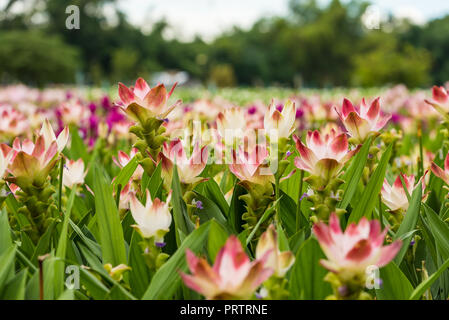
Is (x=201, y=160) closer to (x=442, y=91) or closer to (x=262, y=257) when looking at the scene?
(x=262, y=257)

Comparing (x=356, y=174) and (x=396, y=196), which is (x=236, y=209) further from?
(x=396, y=196)

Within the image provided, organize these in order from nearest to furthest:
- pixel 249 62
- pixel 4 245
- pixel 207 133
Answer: pixel 4 245
pixel 207 133
pixel 249 62

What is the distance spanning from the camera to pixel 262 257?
2.56 feet

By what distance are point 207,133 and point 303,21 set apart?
259 ft

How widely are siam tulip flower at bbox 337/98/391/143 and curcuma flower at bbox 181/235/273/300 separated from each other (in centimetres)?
68

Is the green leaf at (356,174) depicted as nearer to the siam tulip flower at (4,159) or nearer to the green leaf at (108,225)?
the green leaf at (108,225)

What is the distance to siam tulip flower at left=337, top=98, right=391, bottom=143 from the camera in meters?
1.30

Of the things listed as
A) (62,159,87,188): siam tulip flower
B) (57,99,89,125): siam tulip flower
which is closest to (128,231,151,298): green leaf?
(62,159,87,188): siam tulip flower

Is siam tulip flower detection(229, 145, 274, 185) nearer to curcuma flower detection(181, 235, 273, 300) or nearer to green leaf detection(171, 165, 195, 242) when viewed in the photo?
green leaf detection(171, 165, 195, 242)

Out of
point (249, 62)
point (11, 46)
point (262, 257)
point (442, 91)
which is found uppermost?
point (249, 62)

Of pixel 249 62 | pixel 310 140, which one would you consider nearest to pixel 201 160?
pixel 310 140

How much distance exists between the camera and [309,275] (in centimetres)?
96

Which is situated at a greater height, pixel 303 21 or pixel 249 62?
pixel 303 21

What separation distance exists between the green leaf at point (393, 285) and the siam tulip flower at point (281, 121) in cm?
45
